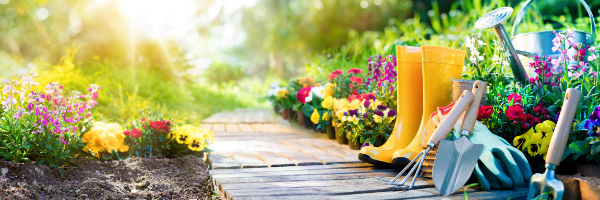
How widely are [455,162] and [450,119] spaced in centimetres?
17

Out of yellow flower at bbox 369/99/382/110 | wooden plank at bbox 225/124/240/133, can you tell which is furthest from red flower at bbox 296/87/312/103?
yellow flower at bbox 369/99/382/110

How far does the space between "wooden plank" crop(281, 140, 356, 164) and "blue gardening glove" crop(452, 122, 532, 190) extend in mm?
677

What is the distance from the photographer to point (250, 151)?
92.0 inches

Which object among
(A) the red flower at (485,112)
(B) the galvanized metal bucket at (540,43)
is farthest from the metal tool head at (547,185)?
(B) the galvanized metal bucket at (540,43)

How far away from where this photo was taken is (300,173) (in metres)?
1.76

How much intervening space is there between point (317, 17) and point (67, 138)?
769cm

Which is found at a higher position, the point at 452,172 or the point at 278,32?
the point at 278,32

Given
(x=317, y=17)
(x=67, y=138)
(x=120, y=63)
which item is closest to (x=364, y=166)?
(x=67, y=138)

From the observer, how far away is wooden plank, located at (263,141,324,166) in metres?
1.98

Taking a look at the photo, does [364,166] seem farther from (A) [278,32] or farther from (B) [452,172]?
(A) [278,32]

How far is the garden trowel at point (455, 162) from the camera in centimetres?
141

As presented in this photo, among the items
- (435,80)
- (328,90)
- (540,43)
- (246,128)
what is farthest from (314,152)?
(246,128)

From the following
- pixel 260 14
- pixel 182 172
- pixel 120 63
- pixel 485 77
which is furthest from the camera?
pixel 260 14

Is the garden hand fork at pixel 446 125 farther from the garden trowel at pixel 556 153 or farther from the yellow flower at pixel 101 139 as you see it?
the yellow flower at pixel 101 139
